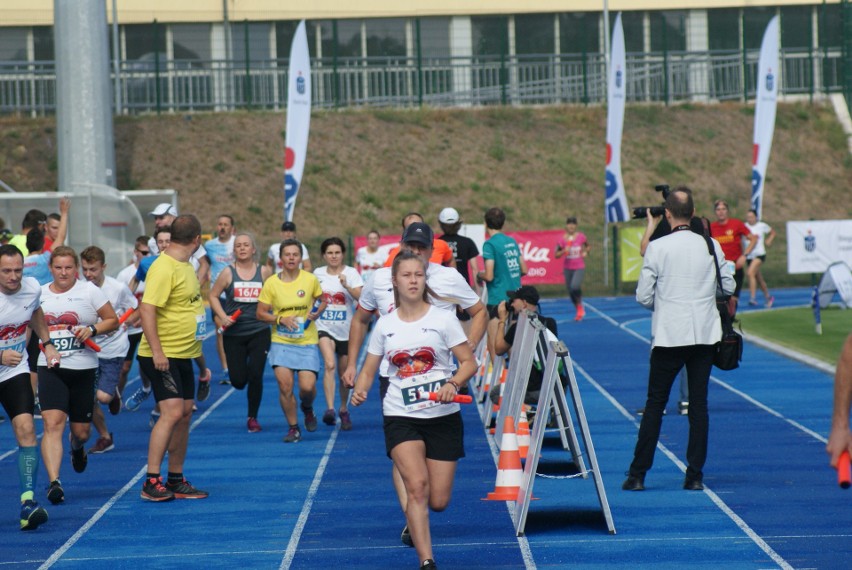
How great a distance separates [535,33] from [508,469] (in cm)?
4528

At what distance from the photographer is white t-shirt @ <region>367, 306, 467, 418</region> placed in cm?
726

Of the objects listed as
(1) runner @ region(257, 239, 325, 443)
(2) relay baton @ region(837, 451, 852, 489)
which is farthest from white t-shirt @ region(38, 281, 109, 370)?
(2) relay baton @ region(837, 451, 852, 489)

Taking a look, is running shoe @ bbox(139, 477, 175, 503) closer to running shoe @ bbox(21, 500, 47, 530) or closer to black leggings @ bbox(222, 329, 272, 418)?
running shoe @ bbox(21, 500, 47, 530)

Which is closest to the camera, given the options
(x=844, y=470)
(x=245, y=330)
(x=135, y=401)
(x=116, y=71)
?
(x=844, y=470)

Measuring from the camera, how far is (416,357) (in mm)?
7305

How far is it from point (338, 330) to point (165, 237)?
76.4 inches

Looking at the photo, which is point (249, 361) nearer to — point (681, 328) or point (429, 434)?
point (681, 328)

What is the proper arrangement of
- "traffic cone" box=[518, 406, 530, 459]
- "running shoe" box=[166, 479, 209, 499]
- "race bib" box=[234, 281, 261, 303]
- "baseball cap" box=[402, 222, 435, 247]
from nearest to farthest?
"baseball cap" box=[402, 222, 435, 247] < "running shoe" box=[166, 479, 209, 499] < "traffic cone" box=[518, 406, 530, 459] < "race bib" box=[234, 281, 261, 303]

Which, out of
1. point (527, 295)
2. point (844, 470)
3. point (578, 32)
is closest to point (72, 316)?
point (527, 295)

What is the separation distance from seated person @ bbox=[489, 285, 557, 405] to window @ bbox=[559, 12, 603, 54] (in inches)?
1569

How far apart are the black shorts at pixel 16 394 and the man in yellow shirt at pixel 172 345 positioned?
879 mm

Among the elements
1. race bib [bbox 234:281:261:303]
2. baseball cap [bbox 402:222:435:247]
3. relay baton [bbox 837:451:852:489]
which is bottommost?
relay baton [bbox 837:451:852:489]

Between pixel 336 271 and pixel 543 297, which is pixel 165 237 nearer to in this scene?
pixel 336 271

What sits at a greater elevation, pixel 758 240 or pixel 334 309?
pixel 758 240
